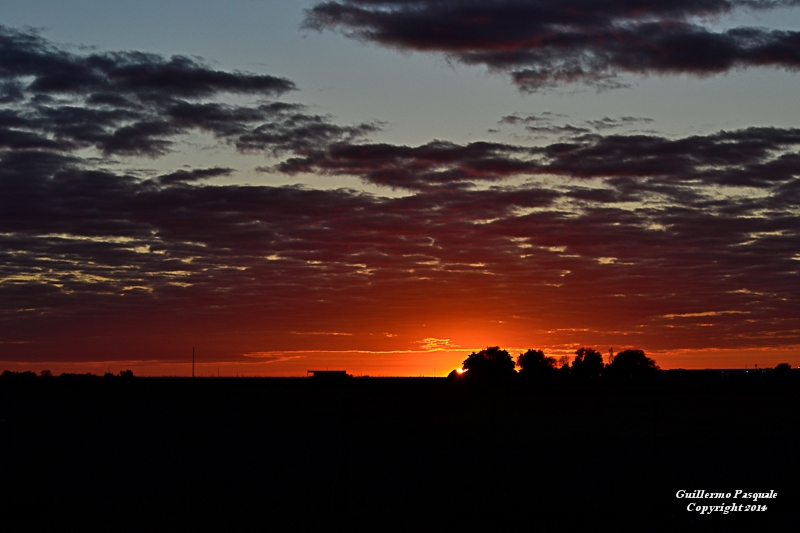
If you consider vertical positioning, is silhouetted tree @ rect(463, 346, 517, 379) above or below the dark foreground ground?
above

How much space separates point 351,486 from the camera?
60.0 feet

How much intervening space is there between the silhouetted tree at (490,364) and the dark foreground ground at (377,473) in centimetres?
13891

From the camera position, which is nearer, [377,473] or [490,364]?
[377,473]

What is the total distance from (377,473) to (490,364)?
549 ft

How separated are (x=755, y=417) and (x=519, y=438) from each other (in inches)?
985

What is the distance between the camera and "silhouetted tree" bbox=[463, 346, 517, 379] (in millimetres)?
179250

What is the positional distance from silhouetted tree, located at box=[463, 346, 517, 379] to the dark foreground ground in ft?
456

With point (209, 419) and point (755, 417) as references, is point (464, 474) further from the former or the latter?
point (755, 417)

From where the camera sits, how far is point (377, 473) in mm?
20812

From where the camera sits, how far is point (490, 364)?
18575cm

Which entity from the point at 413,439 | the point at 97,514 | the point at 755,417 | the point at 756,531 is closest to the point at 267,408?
the point at 413,439

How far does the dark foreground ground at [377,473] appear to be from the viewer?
13867mm

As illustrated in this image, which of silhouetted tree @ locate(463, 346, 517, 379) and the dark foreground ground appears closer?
the dark foreground ground

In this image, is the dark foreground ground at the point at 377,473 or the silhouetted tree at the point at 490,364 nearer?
the dark foreground ground at the point at 377,473
